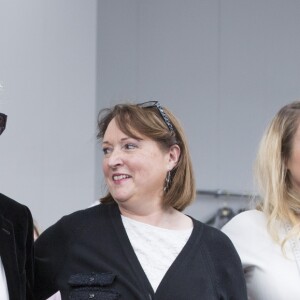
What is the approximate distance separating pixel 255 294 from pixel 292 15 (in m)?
3.64

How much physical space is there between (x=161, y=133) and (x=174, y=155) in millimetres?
108

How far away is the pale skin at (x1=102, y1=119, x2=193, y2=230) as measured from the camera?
2674 millimetres

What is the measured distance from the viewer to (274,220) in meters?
2.90

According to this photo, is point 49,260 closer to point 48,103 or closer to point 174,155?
point 174,155

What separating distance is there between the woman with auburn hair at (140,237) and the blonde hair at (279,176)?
0.75 ft

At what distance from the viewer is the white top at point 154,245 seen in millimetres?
2631

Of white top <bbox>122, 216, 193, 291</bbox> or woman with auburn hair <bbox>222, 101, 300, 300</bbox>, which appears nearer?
white top <bbox>122, 216, 193, 291</bbox>

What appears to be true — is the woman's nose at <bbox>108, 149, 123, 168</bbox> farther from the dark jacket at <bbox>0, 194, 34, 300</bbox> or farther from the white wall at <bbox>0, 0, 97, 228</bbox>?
the white wall at <bbox>0, 0, 97, 228</bbox>

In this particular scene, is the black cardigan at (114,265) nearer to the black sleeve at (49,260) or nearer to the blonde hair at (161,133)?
the black sleeve at (49,260)

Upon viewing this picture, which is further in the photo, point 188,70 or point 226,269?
point 188,70

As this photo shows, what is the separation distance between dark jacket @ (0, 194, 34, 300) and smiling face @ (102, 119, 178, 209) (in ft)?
0.96

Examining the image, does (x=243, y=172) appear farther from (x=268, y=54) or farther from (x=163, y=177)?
(x=163, y=177)

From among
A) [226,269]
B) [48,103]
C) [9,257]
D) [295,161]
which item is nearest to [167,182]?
[226,269]

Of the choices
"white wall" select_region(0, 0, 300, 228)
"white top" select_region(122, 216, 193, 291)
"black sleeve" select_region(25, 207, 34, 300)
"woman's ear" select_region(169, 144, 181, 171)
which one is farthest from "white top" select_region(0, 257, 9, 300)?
"white wall" select_region(0, 0, 300, 228)
